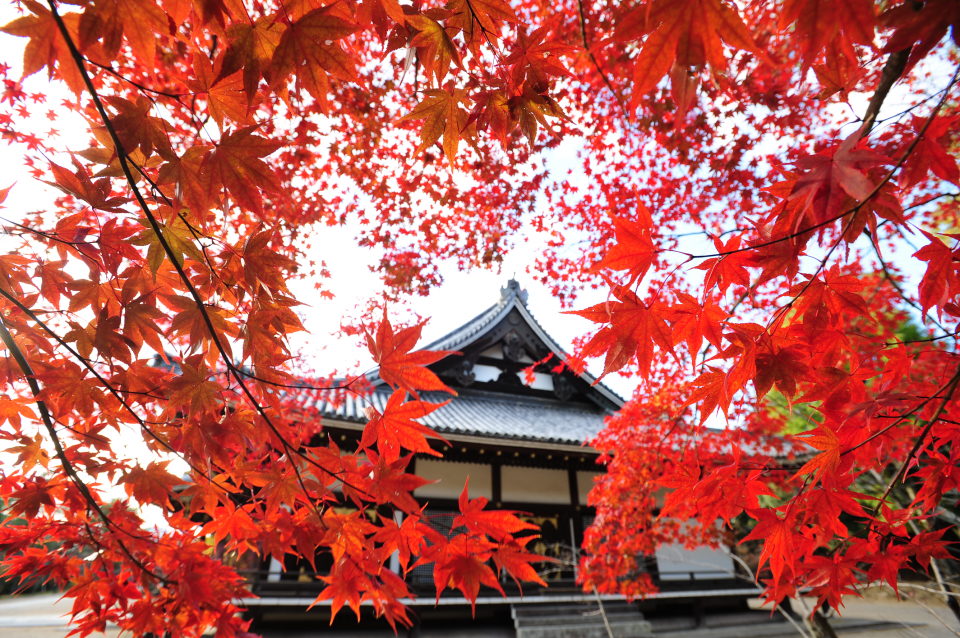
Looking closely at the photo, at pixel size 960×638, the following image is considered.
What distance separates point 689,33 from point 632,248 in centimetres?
54

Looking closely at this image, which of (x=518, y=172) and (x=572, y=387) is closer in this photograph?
(x=518, y=172)

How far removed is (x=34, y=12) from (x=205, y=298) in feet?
3.18

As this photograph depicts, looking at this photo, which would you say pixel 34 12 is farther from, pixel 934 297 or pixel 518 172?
pixel 518 172

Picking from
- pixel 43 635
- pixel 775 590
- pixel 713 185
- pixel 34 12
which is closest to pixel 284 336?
pixel 34 12

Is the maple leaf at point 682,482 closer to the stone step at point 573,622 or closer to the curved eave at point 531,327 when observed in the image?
the stone step at point 573,622

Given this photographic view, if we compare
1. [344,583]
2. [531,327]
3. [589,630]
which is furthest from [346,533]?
[531,327]

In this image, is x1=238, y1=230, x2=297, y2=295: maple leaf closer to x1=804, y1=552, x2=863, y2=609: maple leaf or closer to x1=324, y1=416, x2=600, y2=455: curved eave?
x1=804, y1=552, x2=863, y2=609: maple leaf

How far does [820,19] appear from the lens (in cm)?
67

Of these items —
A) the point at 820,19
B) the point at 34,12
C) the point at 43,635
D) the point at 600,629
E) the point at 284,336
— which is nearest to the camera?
the point at 820,19

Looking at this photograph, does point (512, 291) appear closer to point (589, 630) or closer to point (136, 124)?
point (589, 630)

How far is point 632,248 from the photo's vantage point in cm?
115

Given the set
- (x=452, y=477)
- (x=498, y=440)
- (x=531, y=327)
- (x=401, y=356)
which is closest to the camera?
(x=401, y=356)

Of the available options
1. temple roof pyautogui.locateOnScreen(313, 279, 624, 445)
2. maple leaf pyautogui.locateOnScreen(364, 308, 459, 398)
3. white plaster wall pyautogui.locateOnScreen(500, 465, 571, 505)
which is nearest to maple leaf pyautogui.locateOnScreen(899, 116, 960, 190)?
maple leaf pyautogui.locateOnScreen(364, 308, 459, 398)

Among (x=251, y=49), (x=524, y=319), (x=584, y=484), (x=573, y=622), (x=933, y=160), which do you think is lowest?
(x=573, y=622)
